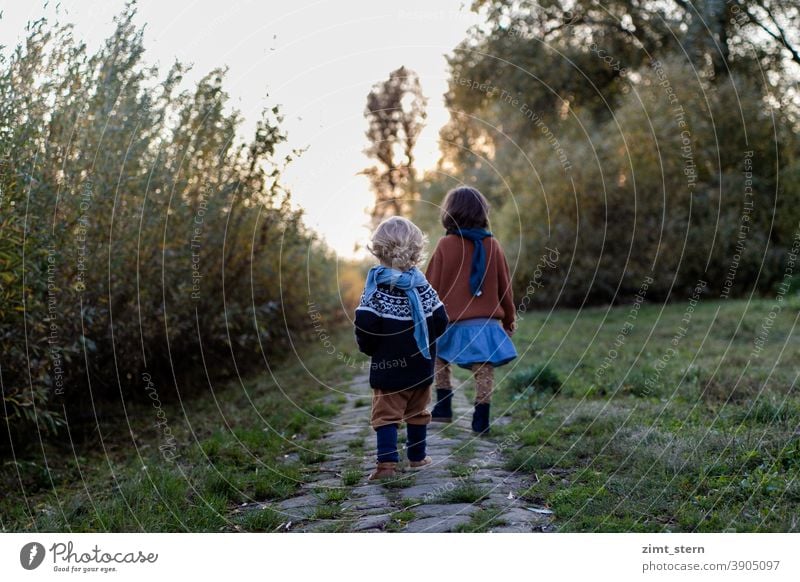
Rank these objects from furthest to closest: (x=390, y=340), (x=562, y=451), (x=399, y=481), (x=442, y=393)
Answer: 1. (x=442, y=393)
2. (x=562, y=451)
3. (x=390, y=340)
4. (x=399, y=481)

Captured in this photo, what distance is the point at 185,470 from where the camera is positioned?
617 cm

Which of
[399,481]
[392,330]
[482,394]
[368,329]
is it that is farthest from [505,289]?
[399,481]

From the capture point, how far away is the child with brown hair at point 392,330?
5.55 metres

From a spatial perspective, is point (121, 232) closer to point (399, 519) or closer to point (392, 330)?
point (392, 330)

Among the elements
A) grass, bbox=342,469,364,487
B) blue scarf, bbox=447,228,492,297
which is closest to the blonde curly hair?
blue scarf, bbox=447,228,492,297

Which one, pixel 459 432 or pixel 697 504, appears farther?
pixel 459 432

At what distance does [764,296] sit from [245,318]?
12.6m

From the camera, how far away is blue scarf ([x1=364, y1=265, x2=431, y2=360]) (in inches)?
219

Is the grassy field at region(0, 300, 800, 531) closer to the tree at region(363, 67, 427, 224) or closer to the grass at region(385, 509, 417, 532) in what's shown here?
the grass at region(385, 509, 417, 532)

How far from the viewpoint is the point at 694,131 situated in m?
18.3

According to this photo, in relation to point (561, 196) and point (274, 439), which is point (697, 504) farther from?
point (561, 196)

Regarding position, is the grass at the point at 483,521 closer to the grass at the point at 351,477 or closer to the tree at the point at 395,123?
the grass at the point at 351,477

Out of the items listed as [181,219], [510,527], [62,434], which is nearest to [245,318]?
[181,219]

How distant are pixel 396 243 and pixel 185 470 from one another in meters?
2.33
